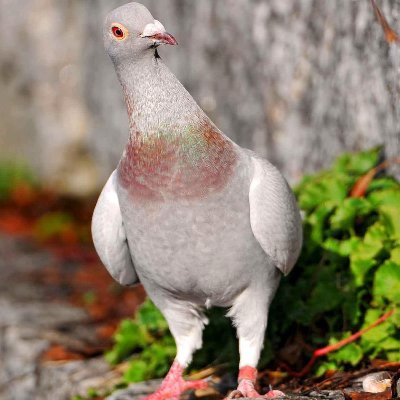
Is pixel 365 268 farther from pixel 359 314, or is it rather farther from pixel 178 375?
pixel 178 375

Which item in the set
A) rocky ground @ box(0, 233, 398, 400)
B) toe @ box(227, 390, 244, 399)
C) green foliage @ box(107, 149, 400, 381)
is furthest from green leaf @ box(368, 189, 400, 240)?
toe @ box(227, 390, 244, 399)

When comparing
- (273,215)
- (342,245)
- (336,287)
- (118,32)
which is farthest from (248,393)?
(118,32)

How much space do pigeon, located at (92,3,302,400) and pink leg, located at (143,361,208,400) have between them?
18.0 inches

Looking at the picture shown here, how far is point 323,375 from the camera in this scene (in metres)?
4.77

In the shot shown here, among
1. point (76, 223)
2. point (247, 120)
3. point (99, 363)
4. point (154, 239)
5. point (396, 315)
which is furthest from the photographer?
point (76, 223)

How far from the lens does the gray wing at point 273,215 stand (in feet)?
13.9

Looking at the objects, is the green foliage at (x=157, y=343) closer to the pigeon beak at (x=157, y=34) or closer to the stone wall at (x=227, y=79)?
the stone wall at (x=227, y=79)

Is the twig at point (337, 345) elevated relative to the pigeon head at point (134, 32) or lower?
lower

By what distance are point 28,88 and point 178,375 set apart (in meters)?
7.56

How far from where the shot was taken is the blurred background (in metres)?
5.32

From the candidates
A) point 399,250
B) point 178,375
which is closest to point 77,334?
point 178,375

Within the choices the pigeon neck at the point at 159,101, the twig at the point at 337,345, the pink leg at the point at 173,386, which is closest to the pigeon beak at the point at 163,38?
the pigeon neck at the point at 159,101

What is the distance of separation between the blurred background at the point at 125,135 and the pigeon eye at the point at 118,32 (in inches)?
71.8

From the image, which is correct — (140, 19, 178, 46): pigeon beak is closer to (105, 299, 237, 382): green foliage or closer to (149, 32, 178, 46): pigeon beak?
(149, 32, 178, 46): pigeon beak
